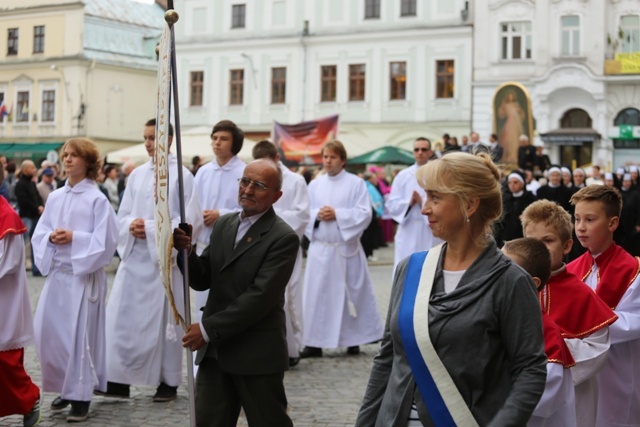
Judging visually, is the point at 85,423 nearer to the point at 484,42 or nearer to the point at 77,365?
the point at 77,365

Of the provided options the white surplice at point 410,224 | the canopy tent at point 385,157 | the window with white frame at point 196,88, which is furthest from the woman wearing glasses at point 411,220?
the window with white frame at point 196,88

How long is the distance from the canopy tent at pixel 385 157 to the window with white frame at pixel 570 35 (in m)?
12.4

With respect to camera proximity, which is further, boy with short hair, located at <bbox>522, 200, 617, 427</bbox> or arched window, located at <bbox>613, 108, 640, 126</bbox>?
arched window, located at <bbox>613, 108, 640, 126</bbox>

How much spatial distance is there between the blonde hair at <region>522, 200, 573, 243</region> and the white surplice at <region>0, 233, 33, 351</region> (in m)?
3.59

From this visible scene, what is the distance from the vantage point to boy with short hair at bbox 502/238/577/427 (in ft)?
14.1

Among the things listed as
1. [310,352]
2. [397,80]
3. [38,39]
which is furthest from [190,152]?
[310,352]

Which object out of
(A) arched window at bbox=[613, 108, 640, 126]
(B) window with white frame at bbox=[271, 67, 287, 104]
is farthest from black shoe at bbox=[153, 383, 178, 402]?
(B) window with white frame at bbox=[271, 67, 287, 104]

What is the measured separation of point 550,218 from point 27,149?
5144 cm

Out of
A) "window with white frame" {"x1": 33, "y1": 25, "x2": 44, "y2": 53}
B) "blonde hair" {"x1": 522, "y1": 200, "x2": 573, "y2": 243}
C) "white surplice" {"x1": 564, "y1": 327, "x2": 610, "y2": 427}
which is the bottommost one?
"white surplice" {"x1": 564, "y1": 327, "x2": 610, "y2": 427}

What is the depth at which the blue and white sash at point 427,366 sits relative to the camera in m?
3.46

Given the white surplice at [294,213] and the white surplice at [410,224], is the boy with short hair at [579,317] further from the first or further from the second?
the white surplice at [410,224]

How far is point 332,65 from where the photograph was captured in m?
48.3

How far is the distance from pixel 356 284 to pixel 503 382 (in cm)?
776

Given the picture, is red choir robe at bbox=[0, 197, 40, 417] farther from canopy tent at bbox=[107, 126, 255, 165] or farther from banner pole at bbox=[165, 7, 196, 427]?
canopy tent at bbox=[107, 126, 255, 165]
